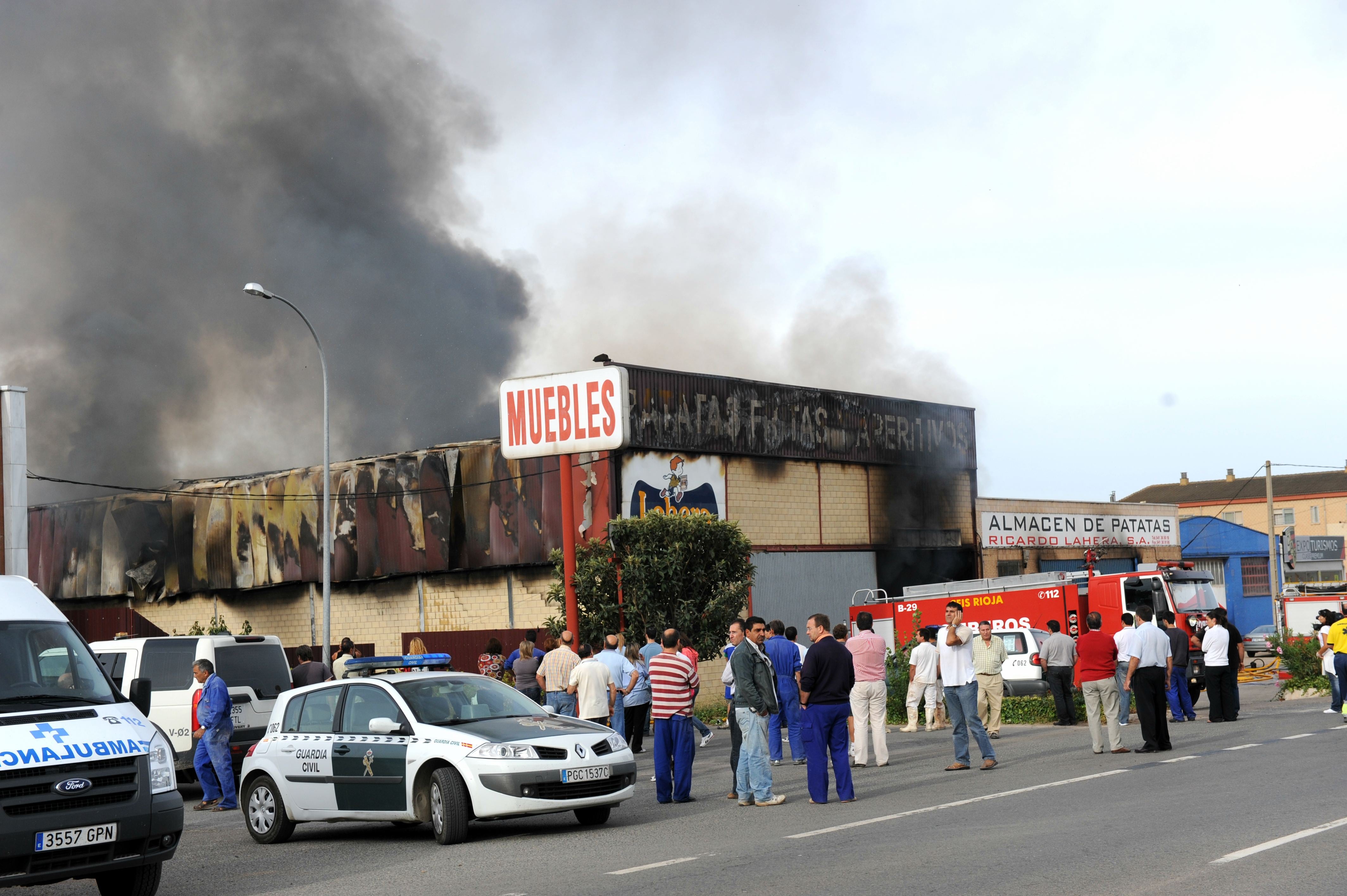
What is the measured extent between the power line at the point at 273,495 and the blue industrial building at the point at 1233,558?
3295 centimetres

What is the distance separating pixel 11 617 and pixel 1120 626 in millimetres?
22289

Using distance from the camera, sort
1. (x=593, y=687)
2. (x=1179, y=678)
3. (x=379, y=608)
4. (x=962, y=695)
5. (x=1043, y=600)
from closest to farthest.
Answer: (x=962, y=695)
(x=593, y=687)
(x=1179, y=678)
(x=1043, y=600)
(x=379, y=608)

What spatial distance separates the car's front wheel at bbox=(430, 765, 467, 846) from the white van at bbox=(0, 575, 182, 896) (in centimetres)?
253

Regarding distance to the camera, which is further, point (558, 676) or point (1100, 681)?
point (558, 676)

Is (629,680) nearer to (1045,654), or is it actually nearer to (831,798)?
(831,798)

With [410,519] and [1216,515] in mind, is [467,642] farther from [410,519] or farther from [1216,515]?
[1216,515]

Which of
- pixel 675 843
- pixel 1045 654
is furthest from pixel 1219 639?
pixel 675 843

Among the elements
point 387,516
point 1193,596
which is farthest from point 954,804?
point 387,516

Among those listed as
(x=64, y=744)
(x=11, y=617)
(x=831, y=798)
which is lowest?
(x=831, y=798)

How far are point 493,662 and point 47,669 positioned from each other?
13.4m

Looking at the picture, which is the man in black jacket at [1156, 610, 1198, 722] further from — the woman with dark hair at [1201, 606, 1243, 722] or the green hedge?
the green hedge

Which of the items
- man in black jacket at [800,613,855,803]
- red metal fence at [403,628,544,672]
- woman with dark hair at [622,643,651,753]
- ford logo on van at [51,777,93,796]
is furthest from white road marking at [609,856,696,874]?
red metal fence at [403,628,544,672]

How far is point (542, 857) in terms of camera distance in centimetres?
991

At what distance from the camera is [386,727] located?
11172 mm
